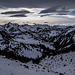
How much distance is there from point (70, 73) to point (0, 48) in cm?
5480

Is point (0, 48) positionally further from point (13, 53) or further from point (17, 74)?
point (17, 74)

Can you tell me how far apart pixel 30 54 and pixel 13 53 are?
796 inches

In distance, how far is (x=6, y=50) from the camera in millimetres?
73375

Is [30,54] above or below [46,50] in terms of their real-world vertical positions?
below

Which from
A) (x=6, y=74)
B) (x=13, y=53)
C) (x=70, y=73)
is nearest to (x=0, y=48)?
(x=13, y=53)

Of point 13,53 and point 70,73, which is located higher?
point 13,53

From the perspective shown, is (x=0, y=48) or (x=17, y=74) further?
(x=0, y=48)

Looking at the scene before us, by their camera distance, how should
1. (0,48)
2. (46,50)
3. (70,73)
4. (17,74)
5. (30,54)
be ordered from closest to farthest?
1. (17,74)
2. (70,73)
3. (0,48)
4. (30,54)
5. (46,50)

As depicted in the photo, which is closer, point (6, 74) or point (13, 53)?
point (6, 74)

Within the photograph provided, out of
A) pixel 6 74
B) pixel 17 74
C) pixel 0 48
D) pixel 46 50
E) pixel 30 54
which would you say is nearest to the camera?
pixel 6 74

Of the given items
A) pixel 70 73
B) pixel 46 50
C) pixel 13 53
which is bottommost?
pixel 70 73

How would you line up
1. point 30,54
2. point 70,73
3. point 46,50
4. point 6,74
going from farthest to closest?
point 46,50
point 30,54
point 70,73
point 6,74

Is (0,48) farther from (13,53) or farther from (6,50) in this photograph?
(13,53)

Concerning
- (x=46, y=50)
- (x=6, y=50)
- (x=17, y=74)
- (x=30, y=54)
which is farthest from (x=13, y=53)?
(x=17, y=74)
